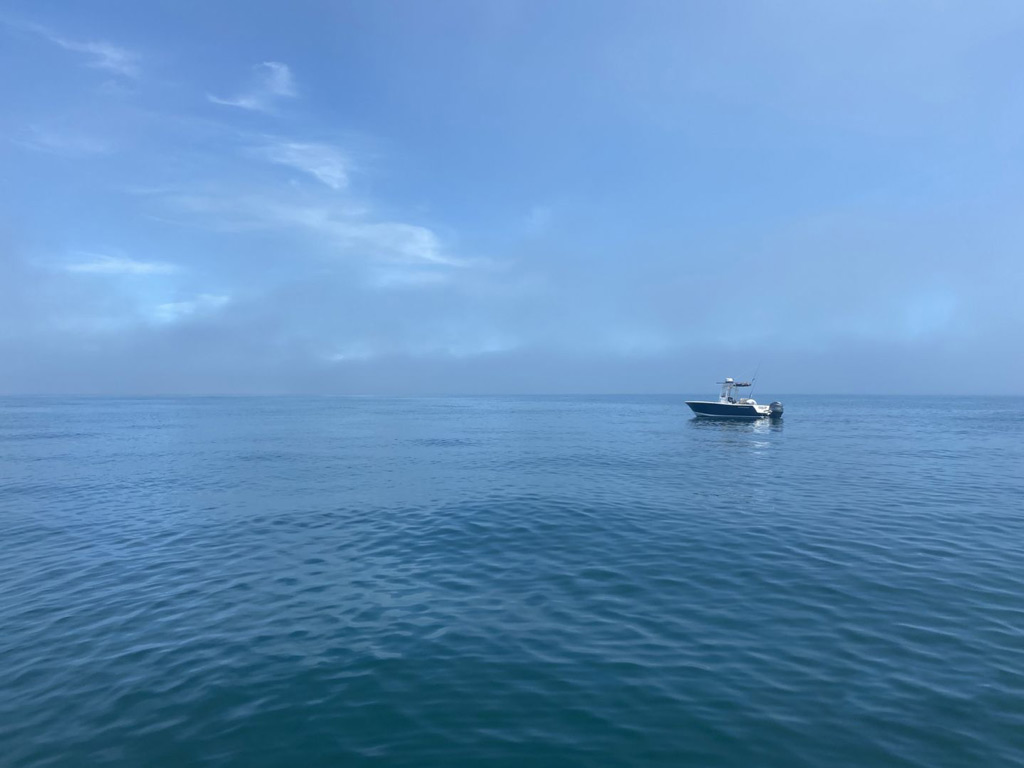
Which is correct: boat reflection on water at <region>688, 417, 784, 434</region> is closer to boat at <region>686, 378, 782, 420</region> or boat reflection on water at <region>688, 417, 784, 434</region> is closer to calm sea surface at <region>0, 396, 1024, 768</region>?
boat at <region>686, 378, 782, 420</region>

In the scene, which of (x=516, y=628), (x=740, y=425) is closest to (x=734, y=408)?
(x=740, y=425)

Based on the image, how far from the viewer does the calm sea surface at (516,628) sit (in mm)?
9641

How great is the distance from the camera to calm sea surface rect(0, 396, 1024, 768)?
964cm

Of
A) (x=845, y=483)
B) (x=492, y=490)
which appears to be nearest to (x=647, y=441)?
(x=845, y=483)

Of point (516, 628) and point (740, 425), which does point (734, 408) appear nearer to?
point (740, 425)

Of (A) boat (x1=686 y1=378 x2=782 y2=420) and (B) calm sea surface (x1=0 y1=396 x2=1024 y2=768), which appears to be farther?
(A) boat (x1=686 y1=378 x2=782 y2=420)

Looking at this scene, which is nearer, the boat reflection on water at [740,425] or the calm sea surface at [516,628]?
the calm sea surface at [516,628]

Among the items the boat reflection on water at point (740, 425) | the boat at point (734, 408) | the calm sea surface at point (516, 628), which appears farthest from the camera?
the boat at point (734, 408)

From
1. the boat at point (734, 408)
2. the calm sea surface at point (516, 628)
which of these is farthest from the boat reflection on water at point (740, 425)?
the calm sea surface at point (516, 628)

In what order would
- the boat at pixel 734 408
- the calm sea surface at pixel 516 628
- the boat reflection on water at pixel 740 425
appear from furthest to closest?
the boat at pixel 734 408, the boat reflection on water at pixel 740 425, the calm sea surface at pixel 516 628

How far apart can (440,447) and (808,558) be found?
152 ft

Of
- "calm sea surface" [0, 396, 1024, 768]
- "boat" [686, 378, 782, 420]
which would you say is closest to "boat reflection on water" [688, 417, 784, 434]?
"boat" [686, 378, 782, 420]

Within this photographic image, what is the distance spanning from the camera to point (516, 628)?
14000 millimetres

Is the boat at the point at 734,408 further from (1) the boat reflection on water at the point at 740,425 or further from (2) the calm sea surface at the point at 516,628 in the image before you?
(2) the calm sea surface at the point at 516,628
